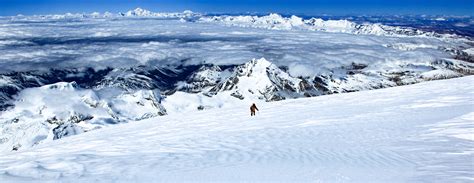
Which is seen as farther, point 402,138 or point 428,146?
point 402,138

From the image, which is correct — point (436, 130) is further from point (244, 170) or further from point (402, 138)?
point (244, 170)

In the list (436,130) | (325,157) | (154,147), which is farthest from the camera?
(436,130)

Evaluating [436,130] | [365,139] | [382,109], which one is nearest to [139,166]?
[365,139]

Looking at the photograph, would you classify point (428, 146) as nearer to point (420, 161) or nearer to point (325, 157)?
point (420, 161)

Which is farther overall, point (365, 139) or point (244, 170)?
point (365, 139)

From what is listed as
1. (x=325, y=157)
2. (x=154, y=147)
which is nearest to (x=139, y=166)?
(x=154, y=147)

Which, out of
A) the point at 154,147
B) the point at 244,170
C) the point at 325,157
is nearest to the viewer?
the point at 244,170

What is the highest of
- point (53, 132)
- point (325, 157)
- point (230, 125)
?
point (325, 157)

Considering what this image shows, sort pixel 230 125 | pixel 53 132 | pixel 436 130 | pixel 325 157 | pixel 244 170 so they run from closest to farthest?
pixel 244 170
pixel 325 157
pixel 436 130
pixel 230 125
pixel 53 132

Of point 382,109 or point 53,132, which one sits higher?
point 382,109
